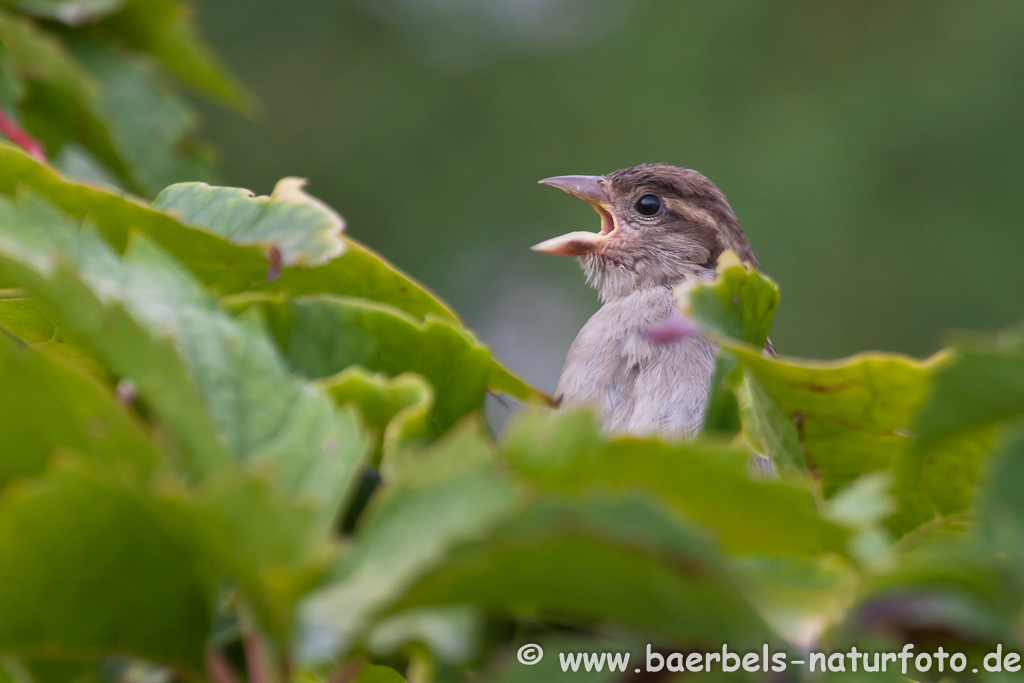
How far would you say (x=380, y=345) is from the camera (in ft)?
2.60

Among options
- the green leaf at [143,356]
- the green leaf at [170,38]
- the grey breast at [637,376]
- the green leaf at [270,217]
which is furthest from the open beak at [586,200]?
the green leaf at [143,356]

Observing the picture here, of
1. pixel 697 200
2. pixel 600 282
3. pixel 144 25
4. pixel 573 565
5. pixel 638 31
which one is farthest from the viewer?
pixel 638 31

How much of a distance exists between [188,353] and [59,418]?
0.07m

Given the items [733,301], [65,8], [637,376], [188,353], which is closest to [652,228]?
[637,376]

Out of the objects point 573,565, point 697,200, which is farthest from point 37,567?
point 697,200

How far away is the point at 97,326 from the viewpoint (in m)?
0.53

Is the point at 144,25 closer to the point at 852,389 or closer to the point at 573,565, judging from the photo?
the point at 852,389

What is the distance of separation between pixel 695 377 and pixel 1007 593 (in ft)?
5.14

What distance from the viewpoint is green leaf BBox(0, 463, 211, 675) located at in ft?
1.57

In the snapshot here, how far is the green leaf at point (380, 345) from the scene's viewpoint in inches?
30.0

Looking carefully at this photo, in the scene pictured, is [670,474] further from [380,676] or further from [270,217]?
[270,217]

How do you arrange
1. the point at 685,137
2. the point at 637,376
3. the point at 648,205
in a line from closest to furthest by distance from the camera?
1. the point at 637,376
2. the point at 648,205
3. the point at 685,137

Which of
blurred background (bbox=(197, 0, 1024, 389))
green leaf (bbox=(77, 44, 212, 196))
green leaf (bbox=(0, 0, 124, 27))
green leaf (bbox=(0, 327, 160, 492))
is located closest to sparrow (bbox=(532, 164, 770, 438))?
green leaf (bbox=(77, 44, 212, 196))

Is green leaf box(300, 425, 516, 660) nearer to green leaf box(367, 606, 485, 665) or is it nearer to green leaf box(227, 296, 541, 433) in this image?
green leaf box(367, 606, 485, 665)
